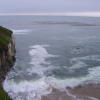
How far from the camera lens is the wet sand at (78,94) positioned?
1778 centimetres

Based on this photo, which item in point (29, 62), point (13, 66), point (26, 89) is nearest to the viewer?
point (26, 89)

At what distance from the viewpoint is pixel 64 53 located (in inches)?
1404

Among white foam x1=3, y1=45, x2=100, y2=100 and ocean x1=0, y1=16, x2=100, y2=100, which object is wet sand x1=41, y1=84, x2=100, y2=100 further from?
white foam x1=3, y1=45, x2=100, y2=100

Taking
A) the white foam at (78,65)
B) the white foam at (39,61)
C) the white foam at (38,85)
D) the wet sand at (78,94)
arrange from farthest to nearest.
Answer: the white foam at (78,65), the white foam at (39,61), the white foam at (38,85), the wet sand at (78,94)

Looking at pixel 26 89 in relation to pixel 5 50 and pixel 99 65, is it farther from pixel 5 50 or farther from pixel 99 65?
pixel 99 65

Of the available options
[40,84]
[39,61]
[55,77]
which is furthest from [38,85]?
[39,61]

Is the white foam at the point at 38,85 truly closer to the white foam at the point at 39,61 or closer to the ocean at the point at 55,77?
the ocean at the point at 55,77

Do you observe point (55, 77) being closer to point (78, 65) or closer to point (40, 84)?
point (40, 84)

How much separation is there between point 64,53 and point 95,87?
657 inches

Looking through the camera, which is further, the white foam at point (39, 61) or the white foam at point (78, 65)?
the white foam at point (78, 65)

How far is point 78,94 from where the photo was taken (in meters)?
18.6

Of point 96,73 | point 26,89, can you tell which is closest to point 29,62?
point 26,89

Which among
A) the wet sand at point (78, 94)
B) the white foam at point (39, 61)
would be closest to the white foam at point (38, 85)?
the wet sand at point (78, 94)

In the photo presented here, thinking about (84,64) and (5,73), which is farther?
(84,64)
